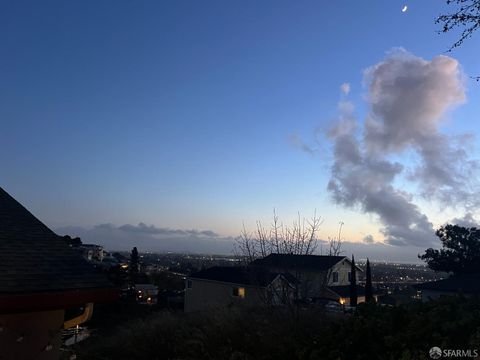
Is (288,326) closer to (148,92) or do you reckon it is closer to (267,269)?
(267,269)

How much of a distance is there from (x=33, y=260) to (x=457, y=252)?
42.1 metres

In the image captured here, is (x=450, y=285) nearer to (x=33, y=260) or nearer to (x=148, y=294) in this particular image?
(x=33, y=260)

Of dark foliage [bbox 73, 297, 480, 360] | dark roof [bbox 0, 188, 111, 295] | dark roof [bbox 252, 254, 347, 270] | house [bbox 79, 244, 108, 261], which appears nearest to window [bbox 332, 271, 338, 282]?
dark roof [bbox 252, 254, 347, 270]

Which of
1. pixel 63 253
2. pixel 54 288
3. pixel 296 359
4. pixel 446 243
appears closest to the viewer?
pixel 54 288

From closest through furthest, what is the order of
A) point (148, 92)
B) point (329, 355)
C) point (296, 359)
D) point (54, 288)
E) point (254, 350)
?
point (329, 355), point (54, 288), point (296, 359), point (254, 350), point (148, 92)

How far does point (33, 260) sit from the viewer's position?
5.50 meters

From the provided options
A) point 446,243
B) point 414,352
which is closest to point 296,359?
point 414,352

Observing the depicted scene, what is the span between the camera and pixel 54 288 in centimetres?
516

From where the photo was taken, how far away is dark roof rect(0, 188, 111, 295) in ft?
16.4

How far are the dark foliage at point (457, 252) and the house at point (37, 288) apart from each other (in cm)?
4065

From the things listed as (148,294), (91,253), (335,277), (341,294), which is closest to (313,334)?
(341,294)

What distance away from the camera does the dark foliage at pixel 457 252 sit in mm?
38375

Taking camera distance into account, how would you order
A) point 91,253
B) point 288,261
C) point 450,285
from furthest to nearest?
point 91,253, point 450,285, point 288,261

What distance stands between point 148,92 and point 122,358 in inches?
475
